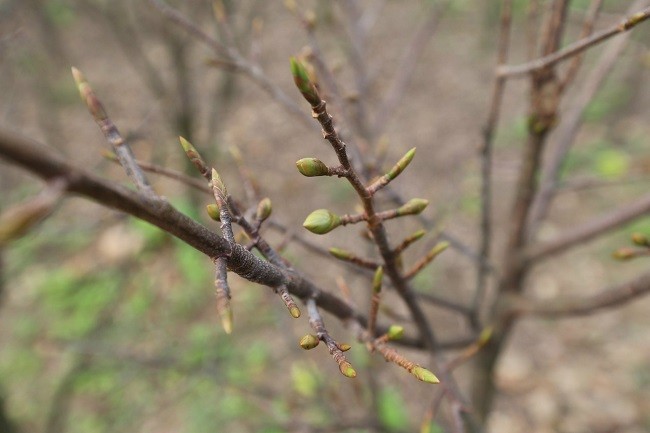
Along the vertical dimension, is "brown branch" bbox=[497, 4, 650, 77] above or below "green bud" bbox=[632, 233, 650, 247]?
above

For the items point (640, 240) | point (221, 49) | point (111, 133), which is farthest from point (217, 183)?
point (221, 49)

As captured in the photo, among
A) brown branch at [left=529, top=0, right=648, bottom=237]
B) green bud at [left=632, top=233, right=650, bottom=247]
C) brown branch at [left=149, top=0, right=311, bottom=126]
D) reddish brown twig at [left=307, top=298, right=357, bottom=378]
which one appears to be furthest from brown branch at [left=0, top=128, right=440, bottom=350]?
brown branch at [left=529, top=0, right=648, bottom=237]

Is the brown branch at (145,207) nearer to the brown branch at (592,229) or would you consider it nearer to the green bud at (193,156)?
the green bud at (193,156)

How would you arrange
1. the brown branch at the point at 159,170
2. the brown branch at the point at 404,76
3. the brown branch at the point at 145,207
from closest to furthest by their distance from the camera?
the brown branch at the point at 145,207, the brown branch at the point at 159,170, the brown branch at the point at 404,76

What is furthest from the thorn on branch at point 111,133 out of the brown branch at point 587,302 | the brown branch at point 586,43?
the brown branch at point 587,302

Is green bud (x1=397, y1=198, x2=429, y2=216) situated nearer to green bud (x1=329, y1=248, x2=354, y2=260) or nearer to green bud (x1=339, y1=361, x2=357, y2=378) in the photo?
green bud (x1=329, y1=248, x2=354, y2=260)

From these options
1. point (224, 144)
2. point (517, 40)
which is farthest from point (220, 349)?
point (517, 40)

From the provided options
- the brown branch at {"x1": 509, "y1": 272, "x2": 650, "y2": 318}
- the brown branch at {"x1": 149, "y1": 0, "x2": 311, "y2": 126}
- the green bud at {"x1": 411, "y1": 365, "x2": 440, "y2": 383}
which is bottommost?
the brown branch at {"x1": 509, "y1": 272, "x2": 650, "y2": 318}
